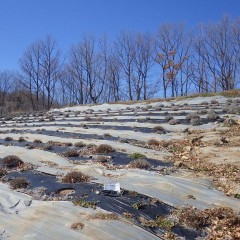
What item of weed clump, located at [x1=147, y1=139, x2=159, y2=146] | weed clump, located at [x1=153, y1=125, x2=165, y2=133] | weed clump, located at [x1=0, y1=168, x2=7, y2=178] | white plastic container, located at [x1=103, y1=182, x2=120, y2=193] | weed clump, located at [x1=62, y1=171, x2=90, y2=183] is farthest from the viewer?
weed clump, located at [x1=153, y1=125, x2=165, y2=133]

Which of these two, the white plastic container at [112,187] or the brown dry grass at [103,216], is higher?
the white plastic container at [112,187]

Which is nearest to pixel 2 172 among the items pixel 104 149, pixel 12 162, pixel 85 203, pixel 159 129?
pixel 12 162

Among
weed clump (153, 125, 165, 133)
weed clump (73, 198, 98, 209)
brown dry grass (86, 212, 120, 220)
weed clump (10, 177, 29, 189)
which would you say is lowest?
brown dry grass (86, 212, 120, 220)

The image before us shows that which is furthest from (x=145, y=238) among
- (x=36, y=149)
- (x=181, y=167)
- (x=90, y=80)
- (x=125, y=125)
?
(x=90, y=80)

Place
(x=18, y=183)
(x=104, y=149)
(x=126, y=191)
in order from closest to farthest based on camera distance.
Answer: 1. (x=126, y=191)
2. (x=18, y=183)
3. (x=104, y=149)

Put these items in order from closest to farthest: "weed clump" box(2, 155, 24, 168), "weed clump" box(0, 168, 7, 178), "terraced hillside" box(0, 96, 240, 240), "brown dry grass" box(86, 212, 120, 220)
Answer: "terraced hillside" box(0, 96, 240, 240) → "brown dry grass" box(86, 212, 120, 220) → "weed clump" box(0, 168, 7, 178) → "weed clump" box(2, 155, 24, 168)

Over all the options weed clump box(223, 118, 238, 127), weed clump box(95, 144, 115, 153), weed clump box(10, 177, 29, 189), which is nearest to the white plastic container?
weed clump box(10, 177, 29, 189)

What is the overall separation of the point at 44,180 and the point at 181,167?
3785 mm

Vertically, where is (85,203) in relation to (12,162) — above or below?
below

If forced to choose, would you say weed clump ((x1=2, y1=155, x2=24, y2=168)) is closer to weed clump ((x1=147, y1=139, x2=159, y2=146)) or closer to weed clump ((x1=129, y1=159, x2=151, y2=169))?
weed clump ((x1=129, y1=159, x2=151, y2=169))

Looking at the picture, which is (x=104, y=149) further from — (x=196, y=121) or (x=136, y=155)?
(x=196, y=121)

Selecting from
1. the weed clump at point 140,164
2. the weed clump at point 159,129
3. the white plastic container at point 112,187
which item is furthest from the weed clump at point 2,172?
the weed clump at point 159,129

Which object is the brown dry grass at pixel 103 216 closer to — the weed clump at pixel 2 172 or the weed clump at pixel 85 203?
the weed clump at pixel 85 203

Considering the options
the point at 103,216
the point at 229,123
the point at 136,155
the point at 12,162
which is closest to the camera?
the point at 103,216
